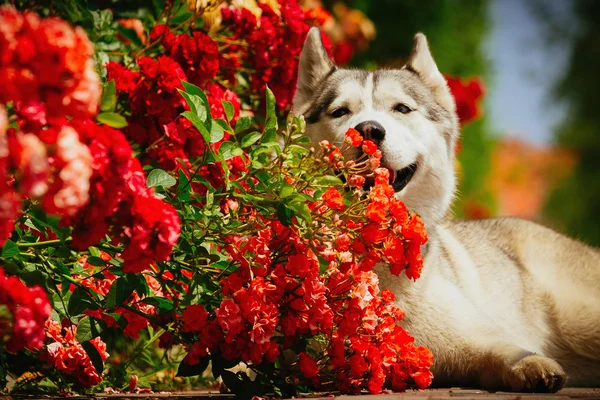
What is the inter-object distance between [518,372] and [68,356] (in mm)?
1686

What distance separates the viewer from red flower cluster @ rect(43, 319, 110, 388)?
100 inches

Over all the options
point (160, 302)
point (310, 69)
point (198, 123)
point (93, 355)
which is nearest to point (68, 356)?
point (93, 355)

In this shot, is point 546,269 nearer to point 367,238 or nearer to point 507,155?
point 367,238

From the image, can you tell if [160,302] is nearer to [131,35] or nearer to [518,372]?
[518,372]

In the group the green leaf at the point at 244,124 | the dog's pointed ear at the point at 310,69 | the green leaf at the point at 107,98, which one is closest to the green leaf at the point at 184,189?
the green leaf at the point at 244,124

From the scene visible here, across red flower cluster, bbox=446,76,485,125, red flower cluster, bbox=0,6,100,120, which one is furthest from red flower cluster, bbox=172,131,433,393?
red flower cluster, bbox=446,76,485,125

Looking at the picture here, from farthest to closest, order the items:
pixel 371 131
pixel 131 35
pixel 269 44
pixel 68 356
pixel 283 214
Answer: pixel 269 44, pixel 131 35, pixel 371 131, pixel 68 356, pixel 283 214

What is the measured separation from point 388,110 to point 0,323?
2202 mm

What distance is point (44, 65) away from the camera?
4.69 ft

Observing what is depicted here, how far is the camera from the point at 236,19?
3.68m

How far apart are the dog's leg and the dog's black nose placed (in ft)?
3.35

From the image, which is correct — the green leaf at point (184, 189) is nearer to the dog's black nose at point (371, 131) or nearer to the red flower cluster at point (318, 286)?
the red flower cluster at point (318, 286)

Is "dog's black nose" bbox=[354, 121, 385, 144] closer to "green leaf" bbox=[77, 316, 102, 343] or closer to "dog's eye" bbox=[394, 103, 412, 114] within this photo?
"dog's eye" bbox=[394, 103, 412, 114]

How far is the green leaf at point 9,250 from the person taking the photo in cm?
207
